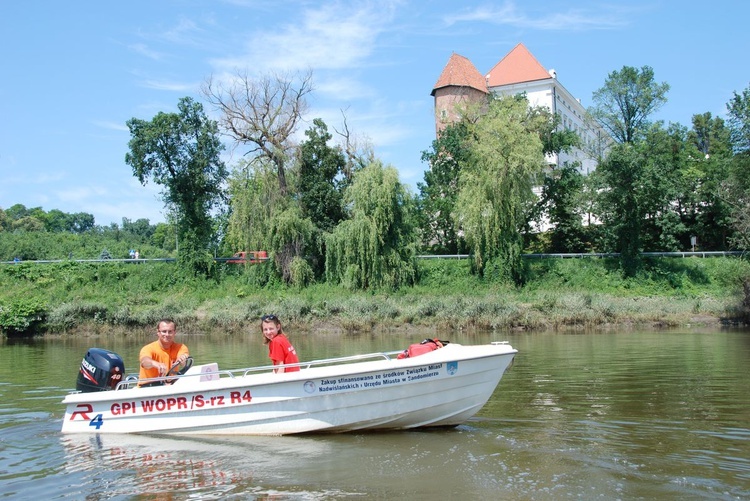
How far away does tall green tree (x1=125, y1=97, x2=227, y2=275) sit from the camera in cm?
4419

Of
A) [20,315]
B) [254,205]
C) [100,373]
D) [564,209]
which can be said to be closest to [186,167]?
[254,205]

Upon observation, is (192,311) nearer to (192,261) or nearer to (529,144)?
(192,261)

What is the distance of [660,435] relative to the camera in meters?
9.61

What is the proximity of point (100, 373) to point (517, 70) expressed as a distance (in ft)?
221

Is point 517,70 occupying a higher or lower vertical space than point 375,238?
higher

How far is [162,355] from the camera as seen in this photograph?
36.3ft

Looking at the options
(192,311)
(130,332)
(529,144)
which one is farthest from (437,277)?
(130,332)

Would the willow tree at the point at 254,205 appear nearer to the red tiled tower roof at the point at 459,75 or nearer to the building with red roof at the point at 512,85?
the building with red roof at the point at 512,85

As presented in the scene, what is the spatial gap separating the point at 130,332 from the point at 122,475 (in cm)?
2797

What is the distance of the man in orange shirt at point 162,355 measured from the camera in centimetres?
1078

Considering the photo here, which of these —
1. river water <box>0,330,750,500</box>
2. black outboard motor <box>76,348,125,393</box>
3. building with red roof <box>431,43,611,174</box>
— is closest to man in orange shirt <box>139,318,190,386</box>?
black outboard motor <box>76,348,125,393</box>

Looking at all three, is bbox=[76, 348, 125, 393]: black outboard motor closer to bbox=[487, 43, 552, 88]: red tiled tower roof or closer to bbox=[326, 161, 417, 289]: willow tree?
bbox=[326, 161, 417, 289]: willow tree

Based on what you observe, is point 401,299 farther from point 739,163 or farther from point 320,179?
point 739,163

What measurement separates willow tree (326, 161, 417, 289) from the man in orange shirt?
27.3 meters
